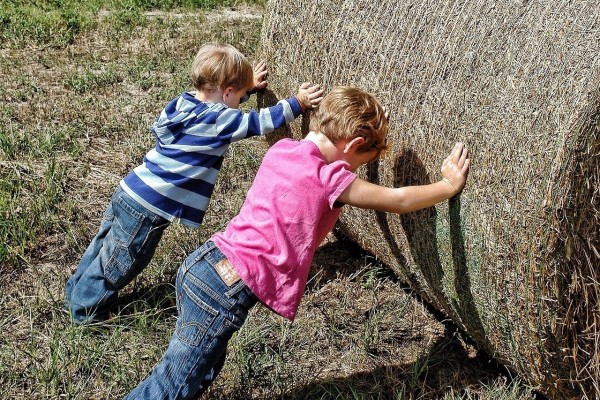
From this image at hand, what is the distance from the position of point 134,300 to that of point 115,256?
1.23 ft

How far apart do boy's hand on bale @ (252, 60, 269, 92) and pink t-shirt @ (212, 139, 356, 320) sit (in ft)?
4.22

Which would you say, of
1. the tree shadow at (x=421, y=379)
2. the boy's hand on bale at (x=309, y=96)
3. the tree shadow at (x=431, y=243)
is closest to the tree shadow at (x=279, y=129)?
the boy's hand on bale at (x=309, y=96)

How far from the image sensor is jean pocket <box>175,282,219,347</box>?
3277 millimetres

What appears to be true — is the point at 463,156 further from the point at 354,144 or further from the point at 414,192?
the point at 354,144

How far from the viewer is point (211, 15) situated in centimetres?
868

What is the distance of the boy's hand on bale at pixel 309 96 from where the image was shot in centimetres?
399

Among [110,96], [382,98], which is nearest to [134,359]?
[382,98]

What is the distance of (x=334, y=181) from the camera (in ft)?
10.5

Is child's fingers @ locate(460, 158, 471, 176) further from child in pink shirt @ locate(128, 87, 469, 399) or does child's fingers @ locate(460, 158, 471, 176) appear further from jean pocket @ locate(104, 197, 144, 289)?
jean pocket @ locate(104, 197, 144, 289)

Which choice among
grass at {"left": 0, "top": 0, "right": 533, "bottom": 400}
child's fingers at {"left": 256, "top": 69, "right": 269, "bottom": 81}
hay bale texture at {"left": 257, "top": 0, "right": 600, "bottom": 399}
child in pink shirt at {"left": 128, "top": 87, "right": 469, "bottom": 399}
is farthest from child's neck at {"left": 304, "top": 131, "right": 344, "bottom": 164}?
child's fingers at {"left": 256, "top": 69, "right": 269, "bottom": 81}

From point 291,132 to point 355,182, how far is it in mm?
1360

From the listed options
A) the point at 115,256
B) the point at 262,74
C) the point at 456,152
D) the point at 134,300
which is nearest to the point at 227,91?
the point at 262,74

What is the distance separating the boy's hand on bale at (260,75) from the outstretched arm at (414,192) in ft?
4.93

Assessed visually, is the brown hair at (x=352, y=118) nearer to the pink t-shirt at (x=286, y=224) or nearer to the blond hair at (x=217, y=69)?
the pink t-shirt at (x=286, y=224)
